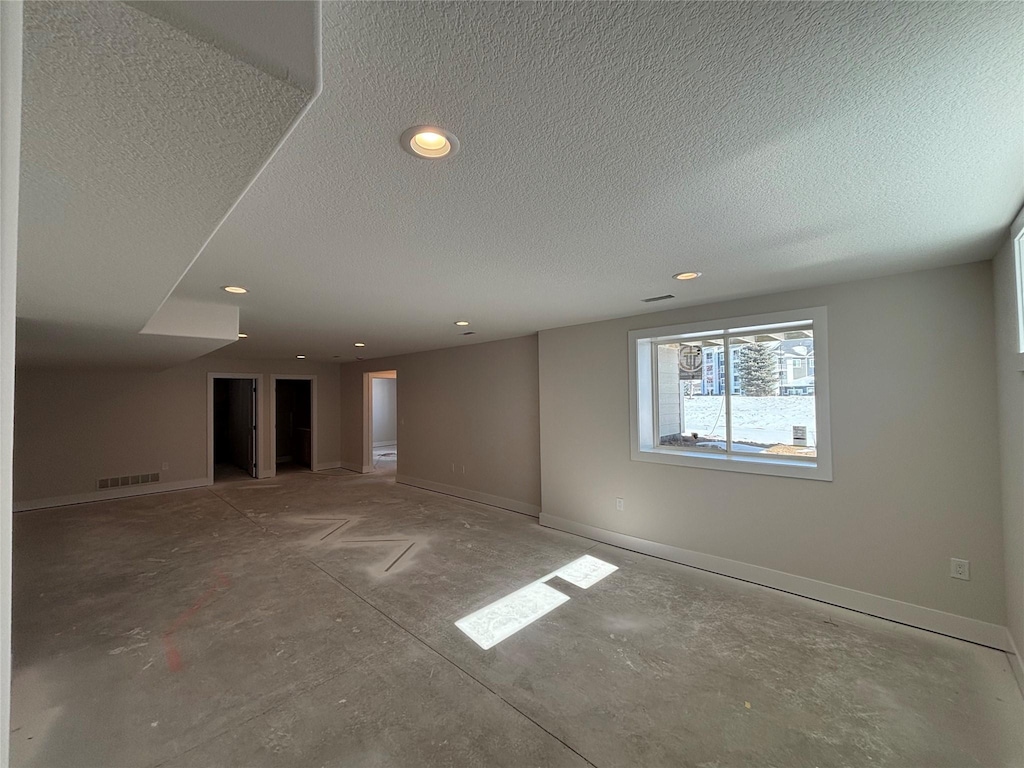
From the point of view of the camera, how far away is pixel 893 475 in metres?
2.68

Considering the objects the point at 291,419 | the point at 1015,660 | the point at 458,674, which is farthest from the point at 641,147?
the point at 291,419

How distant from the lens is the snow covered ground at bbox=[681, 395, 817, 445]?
10.6ft

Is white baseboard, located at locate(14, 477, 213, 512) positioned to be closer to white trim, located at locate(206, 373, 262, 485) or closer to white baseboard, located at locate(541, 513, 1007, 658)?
white trim, located at locate(206, 373, 262, 485)

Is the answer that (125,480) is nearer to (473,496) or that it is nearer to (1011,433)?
(473,496)

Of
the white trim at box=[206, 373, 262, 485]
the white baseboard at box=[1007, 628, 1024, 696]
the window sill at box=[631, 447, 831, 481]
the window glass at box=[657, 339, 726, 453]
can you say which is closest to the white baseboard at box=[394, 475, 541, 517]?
the window sill at box=[631, 447, 831, 481]

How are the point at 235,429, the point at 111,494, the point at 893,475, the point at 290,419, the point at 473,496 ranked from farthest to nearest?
1. the point at 290,419
2. the point at 235,429
3. the point at 111,494
4. the point at 473,496
5. the point at 893,475

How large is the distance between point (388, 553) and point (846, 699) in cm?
341

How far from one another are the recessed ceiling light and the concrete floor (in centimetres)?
234

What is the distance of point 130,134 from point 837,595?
424 cm

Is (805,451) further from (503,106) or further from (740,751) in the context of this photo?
(503,106)

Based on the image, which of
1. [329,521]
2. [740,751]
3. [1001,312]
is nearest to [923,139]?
[1001,312]

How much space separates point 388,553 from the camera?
12.7 ft

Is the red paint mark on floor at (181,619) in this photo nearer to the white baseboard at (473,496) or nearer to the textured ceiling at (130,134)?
the textured ceiling at (130,134)

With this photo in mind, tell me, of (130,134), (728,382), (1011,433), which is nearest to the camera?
(130,134)
